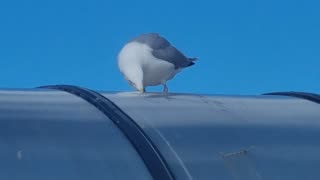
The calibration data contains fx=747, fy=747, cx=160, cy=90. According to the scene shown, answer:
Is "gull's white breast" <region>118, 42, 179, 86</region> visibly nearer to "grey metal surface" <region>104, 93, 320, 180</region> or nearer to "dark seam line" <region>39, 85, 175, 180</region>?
"grey metal surface" <region>104, 93, 320, 180</region>

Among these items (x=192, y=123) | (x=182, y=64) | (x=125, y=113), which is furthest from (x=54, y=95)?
(x=182, y=64)

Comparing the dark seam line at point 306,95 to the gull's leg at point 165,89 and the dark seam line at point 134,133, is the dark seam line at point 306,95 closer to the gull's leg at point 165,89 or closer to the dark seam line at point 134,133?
the gull's leg at point 165,89

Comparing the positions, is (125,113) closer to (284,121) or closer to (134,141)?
(134,141)

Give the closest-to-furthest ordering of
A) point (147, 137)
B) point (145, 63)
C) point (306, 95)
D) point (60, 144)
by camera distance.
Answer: point (60, 144) → point (147, 137) → point (145, 63) → point (306, 95)

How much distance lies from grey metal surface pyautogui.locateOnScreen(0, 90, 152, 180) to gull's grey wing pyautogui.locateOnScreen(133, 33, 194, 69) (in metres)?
0.43

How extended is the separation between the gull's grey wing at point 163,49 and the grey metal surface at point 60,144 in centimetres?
43

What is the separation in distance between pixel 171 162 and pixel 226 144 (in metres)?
0.18

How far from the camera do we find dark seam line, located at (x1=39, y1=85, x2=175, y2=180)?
5.40 feet

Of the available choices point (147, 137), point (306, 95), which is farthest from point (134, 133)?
point (306, 95)

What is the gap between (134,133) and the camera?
174cm

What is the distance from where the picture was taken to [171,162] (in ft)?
5.49

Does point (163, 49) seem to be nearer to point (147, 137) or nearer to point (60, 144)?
point (147, 137)

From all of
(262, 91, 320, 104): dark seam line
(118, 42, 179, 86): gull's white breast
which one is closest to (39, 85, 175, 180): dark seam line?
(118, 42, 179, 86): gull's white breast

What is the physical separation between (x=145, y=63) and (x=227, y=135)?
0.44m
